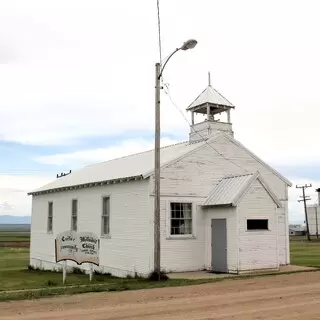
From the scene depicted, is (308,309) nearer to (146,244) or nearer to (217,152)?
(146,244)

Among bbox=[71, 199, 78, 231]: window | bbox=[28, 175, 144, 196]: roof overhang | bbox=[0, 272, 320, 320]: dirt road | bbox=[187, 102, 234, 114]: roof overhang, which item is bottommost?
bbox=[0, 272, 320, 320]: dirt road

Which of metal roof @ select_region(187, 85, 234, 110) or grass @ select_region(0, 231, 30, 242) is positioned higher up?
metal roof @ select_region(187, 85, 234, 110)

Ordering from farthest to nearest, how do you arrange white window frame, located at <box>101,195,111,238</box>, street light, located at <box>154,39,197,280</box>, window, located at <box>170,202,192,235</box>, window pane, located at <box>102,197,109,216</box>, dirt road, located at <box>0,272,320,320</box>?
1. window pane, located at <box>102,197,109,216</box>
2. white window frame, located at <box>101,195,111,238</box>
3. window, located at <box>170,202,192,235</box>
4. street light, located at <box>154,39,197,280</box>
5. dirt road, located at <box>0,272,320,320</box>

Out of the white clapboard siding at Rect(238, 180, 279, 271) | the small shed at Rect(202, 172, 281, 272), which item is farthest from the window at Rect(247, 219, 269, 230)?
the white clapboard siding at Rect(238, 180, 279, 271)

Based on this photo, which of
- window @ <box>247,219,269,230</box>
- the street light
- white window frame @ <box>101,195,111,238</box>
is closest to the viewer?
the street light

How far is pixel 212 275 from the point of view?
18516mm

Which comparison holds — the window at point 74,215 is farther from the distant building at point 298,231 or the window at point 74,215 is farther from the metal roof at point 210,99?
the distant building at point 298,231

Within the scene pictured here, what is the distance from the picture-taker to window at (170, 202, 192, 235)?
20.1 meters

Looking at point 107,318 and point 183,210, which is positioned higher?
point 183,210

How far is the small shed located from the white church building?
4 cm

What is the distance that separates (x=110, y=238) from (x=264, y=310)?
1211cm

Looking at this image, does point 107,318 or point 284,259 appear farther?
point 284,259

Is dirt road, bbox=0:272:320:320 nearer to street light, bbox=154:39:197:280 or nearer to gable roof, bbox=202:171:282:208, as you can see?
street light, bbox=154:39:197:280

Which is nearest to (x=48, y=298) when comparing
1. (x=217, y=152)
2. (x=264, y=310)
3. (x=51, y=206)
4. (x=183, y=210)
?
(x=264, y=310)
